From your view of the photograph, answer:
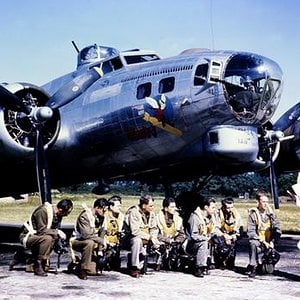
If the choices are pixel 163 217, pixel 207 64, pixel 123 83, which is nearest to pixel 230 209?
pixel 163 217

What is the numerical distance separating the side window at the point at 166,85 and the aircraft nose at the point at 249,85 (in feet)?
4.13

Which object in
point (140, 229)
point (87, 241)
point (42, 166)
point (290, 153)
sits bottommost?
point (87, 241)

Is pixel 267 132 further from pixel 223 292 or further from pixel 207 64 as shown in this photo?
pixel 223 292

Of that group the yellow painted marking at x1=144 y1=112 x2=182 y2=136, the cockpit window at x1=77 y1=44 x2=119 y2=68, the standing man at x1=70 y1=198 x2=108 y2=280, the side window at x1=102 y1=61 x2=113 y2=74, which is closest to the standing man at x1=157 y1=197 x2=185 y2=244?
the standing man at x1=70 y1=198 x2=108 y2=280

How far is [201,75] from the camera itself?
12.1 metres

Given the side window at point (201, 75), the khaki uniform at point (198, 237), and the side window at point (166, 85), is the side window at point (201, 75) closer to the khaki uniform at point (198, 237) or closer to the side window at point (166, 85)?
the side window at point (166, 85)

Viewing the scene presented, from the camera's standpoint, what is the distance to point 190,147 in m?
12.7

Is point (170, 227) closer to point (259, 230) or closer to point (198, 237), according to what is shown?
point (198, 237)

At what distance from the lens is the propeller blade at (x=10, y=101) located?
1271 centimetres

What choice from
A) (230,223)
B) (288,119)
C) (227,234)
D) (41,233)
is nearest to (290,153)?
(288,119)

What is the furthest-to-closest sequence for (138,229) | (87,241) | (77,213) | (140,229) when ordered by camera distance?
(77,213), (140,229), (138,229), (87,241)

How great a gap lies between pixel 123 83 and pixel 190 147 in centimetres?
236

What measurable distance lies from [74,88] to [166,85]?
259 centimetres

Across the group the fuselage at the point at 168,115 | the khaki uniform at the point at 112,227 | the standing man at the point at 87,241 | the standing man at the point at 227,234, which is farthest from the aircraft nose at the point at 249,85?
the standing man at the point at 87,241
